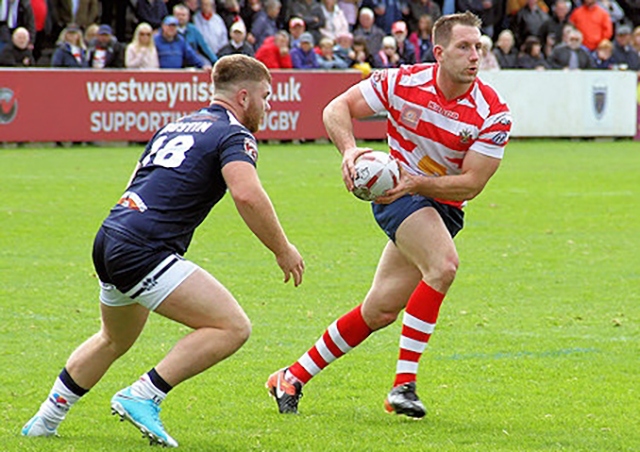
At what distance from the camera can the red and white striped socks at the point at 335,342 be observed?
704cm

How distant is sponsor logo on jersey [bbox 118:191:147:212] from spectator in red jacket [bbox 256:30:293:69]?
19.4 metres

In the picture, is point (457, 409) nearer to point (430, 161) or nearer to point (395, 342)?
point (430, 161)

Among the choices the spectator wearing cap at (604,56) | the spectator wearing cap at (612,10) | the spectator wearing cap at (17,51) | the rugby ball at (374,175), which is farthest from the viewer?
the spectator wearing cap at (612,10)

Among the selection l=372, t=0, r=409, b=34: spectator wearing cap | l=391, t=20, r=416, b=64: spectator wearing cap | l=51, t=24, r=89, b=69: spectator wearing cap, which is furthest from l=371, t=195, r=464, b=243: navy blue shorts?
l=372, t=0, r=409, b=34: spectator wearing cap

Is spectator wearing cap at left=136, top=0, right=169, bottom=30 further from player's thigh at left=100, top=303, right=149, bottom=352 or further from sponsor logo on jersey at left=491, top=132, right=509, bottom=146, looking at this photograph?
player's thigh at left=100, top=303, right=149, bottom=352

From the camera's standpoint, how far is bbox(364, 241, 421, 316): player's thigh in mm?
6984

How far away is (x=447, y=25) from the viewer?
22.9 feet

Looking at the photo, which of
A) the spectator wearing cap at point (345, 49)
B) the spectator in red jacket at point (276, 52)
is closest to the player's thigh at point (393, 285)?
the spectator in red jacket at point (276, 52)

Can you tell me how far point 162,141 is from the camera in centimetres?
595

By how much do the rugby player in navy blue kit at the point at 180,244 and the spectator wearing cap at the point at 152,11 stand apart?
19.8 m

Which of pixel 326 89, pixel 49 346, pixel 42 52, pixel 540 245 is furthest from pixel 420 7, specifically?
pixel 49 346

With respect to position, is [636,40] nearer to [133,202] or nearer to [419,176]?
[419,176]

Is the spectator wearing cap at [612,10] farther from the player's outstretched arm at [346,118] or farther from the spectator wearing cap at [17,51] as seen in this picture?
the player's outstretched arm at [346,118]

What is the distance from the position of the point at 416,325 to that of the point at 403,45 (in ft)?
70.6
